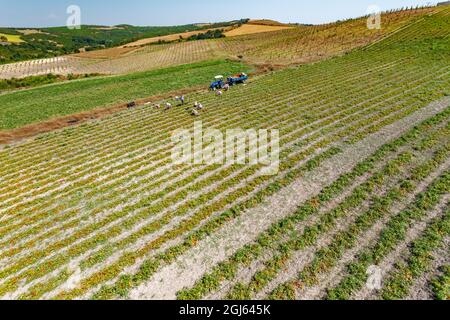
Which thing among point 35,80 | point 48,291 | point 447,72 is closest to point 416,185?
point 48,291

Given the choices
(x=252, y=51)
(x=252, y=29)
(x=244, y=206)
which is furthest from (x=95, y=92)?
(x=252, y=29)

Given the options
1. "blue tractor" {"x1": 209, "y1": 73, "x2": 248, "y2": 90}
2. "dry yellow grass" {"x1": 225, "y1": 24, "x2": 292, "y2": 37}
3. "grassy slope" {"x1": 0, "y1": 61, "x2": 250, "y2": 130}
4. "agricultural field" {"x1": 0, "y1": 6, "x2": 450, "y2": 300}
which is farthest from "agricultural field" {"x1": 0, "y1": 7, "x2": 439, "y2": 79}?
"agricultural field" {"x1": 0, "y1": 6, "x2": 450, "y2": 300}

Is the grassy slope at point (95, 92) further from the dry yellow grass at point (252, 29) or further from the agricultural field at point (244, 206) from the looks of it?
the dry yellow grass at point (252, 29)

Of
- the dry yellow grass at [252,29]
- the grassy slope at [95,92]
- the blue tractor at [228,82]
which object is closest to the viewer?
the grassy slope at [95,92]

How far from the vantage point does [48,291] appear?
11.5 metres

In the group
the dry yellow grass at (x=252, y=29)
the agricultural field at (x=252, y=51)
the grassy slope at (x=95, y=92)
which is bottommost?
the grassy slope at (x=95, y=92)

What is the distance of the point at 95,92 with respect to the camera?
48.0 meters

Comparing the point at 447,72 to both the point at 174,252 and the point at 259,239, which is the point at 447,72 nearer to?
the point at 259,239

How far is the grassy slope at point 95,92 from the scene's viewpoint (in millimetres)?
37969

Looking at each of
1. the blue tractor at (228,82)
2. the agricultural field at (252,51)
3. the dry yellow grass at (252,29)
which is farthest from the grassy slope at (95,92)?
the dry yellow grass at (252,29)

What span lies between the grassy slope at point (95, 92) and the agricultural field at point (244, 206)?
198 inches

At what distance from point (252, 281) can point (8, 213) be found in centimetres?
1457

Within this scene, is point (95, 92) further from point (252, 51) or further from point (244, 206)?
point (252, 51)

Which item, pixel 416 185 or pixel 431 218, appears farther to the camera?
pixel 416 185
